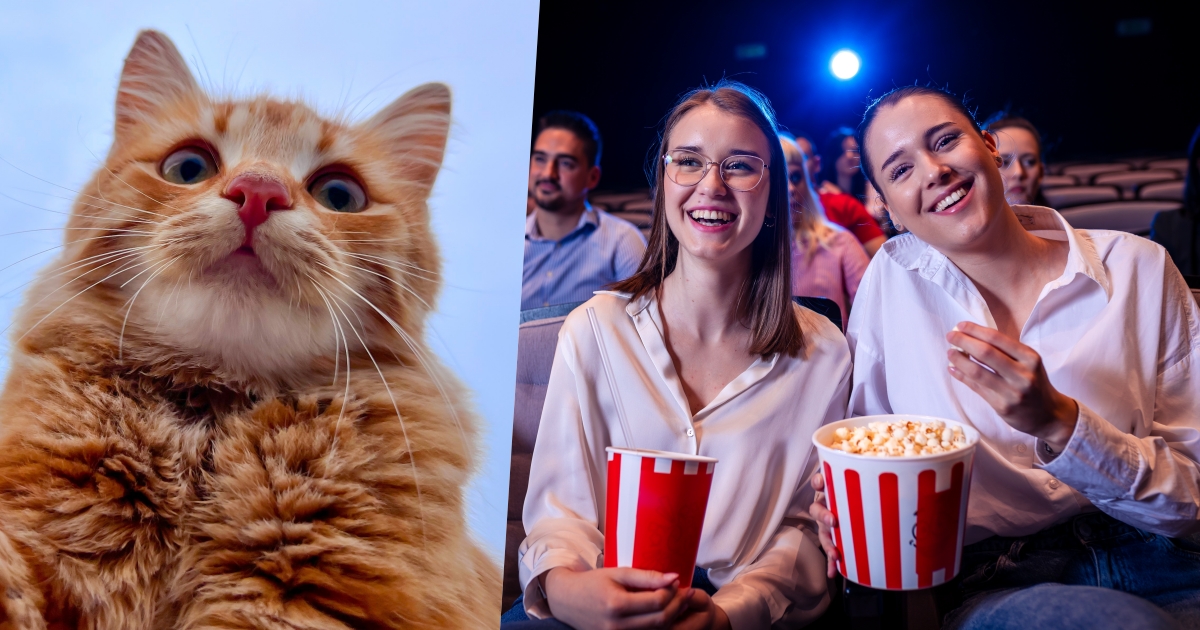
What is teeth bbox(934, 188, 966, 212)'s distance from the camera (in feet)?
4.11

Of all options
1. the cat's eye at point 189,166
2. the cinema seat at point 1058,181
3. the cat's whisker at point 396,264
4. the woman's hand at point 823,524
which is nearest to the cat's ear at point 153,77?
the cat's eye at point 189,166

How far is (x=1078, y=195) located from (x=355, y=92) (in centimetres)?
155

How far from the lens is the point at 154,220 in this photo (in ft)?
4.48

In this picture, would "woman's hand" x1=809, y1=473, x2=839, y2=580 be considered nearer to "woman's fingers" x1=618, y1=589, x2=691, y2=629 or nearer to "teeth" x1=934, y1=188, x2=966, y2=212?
"woman's fingers" x1=618, y1=589, x2=691, y2=629

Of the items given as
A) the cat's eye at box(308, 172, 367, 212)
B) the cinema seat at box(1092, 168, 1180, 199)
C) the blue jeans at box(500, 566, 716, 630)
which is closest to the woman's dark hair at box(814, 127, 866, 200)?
the cinema seat at box(1092, 168, 1180, 199)

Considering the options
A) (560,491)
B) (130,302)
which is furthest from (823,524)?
(130,302)

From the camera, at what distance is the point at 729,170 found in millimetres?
1346

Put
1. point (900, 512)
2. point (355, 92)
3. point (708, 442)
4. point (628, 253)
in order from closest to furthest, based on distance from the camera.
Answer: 1. point (900, 512)
2. point (708, 442)
3. point (628, 253)
4. point (355, 92)

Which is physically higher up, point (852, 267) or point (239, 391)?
point (852, 267)

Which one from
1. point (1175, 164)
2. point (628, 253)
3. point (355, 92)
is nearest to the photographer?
point (1175, 164)

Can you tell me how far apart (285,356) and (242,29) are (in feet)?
2.97

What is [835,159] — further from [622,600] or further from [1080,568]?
[622,600]

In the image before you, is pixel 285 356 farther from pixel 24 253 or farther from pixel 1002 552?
pixel 1002 552

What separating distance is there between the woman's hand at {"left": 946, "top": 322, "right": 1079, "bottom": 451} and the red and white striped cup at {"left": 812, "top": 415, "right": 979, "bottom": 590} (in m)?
0.08
